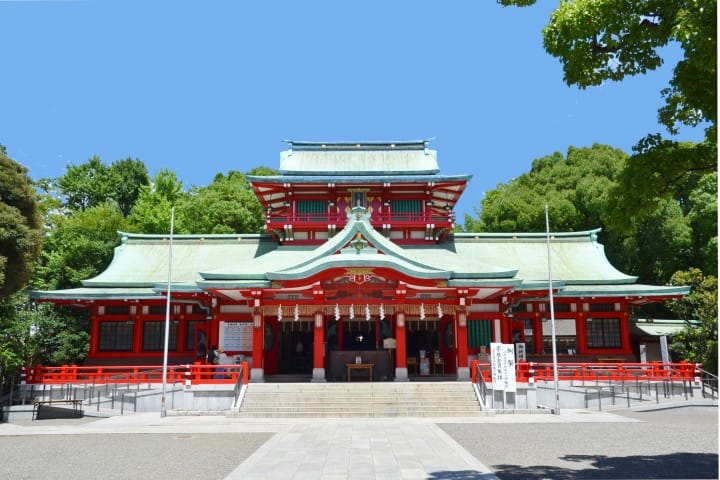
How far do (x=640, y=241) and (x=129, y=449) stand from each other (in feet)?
118

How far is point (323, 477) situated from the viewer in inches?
374

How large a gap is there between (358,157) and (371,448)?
23674 millimetres

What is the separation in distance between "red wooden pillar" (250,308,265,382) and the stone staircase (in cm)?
131

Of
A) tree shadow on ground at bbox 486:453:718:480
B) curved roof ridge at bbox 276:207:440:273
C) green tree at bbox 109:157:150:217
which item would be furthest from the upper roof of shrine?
green tree at bbox 109:157:150:217

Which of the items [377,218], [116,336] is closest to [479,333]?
[377,218]

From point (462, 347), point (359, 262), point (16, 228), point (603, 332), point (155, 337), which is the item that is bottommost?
point (462, 347)

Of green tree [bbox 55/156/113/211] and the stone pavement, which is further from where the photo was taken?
green tree [bbox 55/156/113/211]

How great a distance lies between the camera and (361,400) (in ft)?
67.2

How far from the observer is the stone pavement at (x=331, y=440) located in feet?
32.7

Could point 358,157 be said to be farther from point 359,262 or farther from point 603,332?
point 603,332

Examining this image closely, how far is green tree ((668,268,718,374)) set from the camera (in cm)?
2538

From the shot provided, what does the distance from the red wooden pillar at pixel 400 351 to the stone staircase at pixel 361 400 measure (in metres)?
1.25

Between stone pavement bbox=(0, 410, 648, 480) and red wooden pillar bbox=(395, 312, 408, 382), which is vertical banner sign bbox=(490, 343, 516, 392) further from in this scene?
red wooden pillar bbox=(395, 312, 408, 382)

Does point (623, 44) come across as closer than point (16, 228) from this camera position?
Yes
